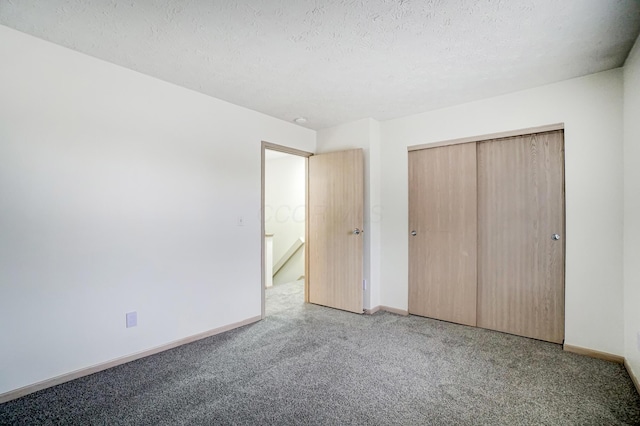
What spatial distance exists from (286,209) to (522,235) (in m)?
4.10

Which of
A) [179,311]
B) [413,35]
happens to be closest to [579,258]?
[413,35]

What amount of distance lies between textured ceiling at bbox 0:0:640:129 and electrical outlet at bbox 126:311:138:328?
1940 mm

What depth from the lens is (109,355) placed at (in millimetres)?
2328

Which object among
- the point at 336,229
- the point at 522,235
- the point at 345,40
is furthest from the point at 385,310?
the point at 345,40

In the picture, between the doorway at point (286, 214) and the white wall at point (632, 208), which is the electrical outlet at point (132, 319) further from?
the white wall at point (632, 208)

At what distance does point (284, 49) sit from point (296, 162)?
11.6ft

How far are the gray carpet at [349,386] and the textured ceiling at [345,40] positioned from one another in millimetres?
2290

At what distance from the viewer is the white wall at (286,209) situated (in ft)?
18.7

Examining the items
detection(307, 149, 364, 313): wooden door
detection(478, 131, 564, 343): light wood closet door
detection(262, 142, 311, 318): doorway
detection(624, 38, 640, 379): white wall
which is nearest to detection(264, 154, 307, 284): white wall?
detection(262, 142, 311, 318): doorway

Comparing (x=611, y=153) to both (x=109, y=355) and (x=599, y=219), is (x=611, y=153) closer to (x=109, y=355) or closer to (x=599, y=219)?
(x=599, y=219)

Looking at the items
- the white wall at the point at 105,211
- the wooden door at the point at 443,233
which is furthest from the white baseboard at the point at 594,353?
the white wall at the point at 105,211

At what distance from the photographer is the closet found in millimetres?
2756

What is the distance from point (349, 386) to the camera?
6.79 feet

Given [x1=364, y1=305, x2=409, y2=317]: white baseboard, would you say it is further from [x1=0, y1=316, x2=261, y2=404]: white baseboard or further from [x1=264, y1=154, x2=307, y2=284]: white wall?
[x1=264, y1=154, x2=307, y2=284]: white wall
